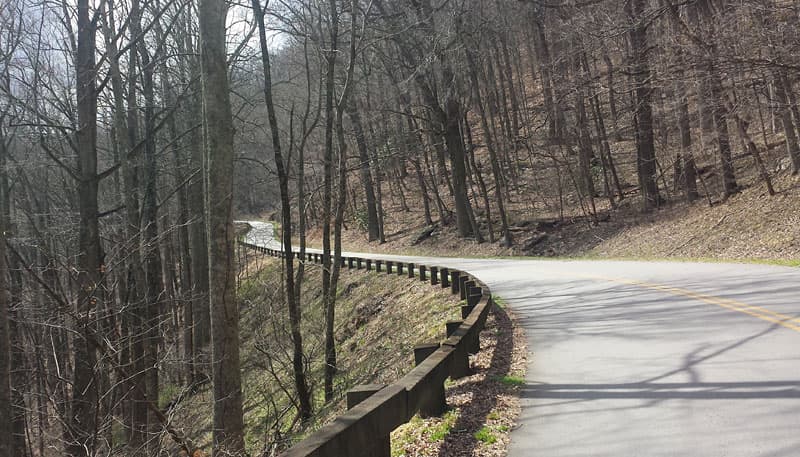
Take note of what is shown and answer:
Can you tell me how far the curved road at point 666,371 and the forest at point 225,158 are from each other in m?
3.82

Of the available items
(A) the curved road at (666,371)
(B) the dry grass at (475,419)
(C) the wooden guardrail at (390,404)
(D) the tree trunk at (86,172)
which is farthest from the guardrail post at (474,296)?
(D) the tree trunk at (86,172)

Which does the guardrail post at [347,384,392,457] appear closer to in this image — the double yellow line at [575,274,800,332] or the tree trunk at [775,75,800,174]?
the double yellow line at [575,274,800,332]

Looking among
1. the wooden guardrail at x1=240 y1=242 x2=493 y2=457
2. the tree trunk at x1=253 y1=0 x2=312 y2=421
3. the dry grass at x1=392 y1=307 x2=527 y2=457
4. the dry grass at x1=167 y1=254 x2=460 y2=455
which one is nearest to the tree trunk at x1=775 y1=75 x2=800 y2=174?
the dry grass at x1=167 y1=254 x2=460 y2=455

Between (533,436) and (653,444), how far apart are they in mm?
918

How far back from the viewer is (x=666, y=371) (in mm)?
6430

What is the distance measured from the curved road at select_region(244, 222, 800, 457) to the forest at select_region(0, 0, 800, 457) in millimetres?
Result: 3816

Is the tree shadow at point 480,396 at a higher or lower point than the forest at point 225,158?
lower

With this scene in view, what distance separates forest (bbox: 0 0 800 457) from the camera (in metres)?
8.77

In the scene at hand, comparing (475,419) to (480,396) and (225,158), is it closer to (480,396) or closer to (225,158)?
(480,396)

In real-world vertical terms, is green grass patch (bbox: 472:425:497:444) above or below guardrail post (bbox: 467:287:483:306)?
below

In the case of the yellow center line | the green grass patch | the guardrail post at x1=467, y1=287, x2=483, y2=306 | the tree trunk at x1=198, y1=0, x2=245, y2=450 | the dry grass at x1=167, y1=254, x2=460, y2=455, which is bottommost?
the dry grass at x1=167, y1=254, x2=460, y2=455

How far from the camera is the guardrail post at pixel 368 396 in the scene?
155 inches

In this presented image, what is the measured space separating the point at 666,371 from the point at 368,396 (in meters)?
3.70

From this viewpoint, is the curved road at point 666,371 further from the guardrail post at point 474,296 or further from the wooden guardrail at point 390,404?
the guardrail post at point 474,296
